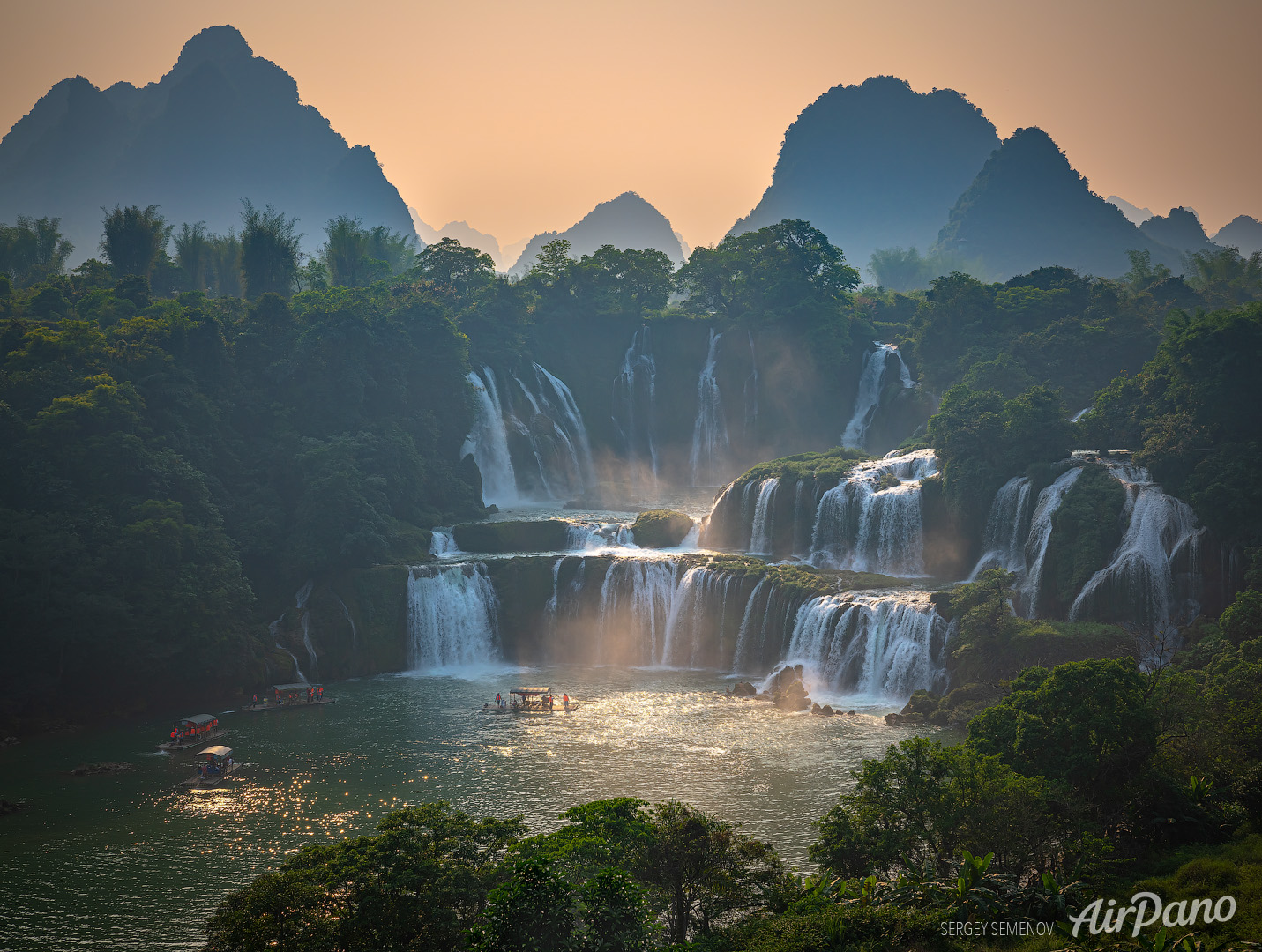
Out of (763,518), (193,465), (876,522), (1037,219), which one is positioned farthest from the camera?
(1037,219)

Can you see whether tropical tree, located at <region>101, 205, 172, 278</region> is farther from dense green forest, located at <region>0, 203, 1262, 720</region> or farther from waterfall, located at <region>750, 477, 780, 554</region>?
waterfall, located at <region>750, 477, 780, 554</region>

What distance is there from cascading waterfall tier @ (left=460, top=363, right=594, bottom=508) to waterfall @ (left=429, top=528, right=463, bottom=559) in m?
9.76

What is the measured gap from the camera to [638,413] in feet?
234

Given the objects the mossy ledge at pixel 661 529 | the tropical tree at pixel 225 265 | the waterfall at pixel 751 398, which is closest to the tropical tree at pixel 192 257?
the tropical tree at pixel 225 265

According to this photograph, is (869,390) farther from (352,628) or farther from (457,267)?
(352,628)

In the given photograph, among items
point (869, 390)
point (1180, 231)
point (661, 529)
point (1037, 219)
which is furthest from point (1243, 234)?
point (661, 529)

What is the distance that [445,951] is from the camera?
50.7 feet

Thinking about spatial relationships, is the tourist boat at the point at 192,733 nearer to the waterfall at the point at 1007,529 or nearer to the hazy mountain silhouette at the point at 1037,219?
the waterfall at the point at 1007,529

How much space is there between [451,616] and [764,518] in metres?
16.7

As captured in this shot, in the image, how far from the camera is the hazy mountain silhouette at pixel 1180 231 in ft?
525

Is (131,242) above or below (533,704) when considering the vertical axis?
above

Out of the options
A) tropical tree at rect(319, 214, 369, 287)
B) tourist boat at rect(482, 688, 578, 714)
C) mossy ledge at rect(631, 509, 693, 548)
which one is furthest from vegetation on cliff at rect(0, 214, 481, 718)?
tropical tree at rect(319, 214, 369, 287)

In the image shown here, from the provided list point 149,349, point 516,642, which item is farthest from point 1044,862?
point 149,349

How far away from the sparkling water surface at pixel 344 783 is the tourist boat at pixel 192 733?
0.66 metres
